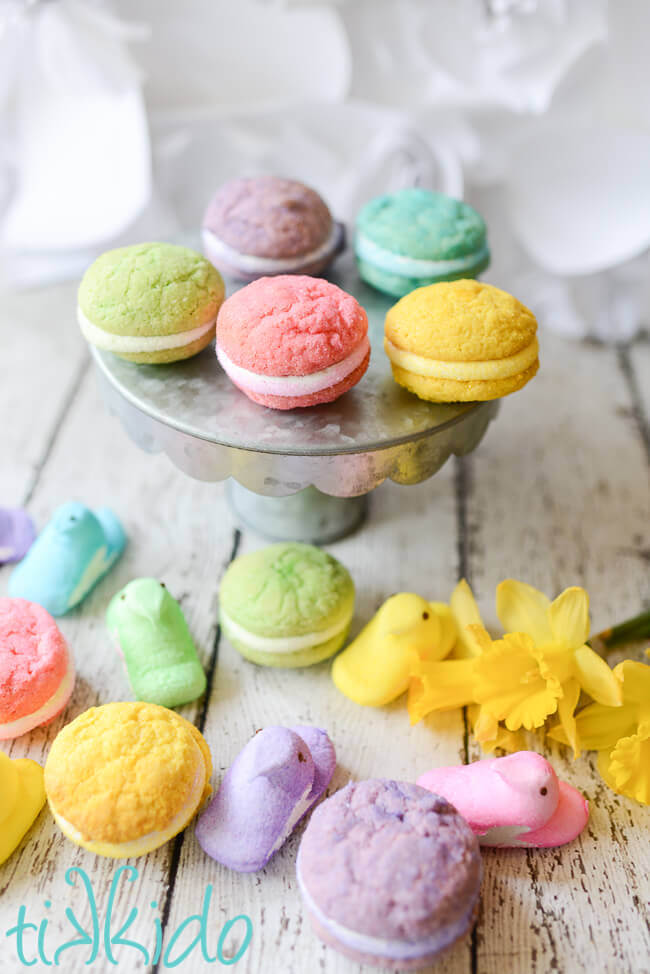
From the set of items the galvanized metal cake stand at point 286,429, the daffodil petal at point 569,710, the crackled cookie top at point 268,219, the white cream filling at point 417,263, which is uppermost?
the crackled cookie top at point 268,219

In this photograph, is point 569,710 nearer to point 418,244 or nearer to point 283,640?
point 283,640

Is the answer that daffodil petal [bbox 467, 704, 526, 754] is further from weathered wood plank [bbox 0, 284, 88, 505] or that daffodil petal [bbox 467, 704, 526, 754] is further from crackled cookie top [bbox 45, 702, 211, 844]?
weathered wood plank [bbox 0, 284, 88, 505]

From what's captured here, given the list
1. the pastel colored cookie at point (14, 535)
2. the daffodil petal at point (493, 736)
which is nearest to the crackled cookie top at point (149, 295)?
the pastel colored cookie at point (14, 535)

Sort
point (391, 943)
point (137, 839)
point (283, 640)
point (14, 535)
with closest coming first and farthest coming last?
point (391, 943)
point (137, 839)
point (283, 640)
point (14, 535)

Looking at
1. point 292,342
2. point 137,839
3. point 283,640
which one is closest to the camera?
point 137,839

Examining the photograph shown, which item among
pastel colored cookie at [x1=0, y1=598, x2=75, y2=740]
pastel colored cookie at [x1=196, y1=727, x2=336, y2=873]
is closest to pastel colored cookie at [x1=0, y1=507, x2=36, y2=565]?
pastel colored cookie at [x1=0, y1=598, x2=75, y2=740]

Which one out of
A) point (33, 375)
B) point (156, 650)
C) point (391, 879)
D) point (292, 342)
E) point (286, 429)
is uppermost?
point (292, 342)

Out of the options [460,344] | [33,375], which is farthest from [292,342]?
[33,375]

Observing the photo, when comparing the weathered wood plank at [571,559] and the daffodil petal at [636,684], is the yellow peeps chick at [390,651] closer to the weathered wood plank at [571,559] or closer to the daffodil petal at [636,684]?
the weathered wood plank at [571,559]
